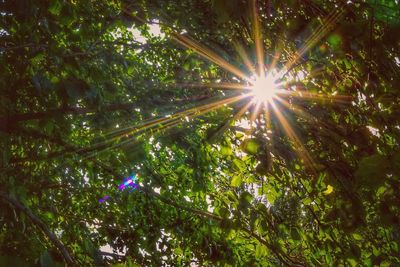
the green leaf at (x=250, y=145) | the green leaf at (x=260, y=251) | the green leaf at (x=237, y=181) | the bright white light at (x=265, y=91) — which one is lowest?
the green leaf at (x=260, y=251)

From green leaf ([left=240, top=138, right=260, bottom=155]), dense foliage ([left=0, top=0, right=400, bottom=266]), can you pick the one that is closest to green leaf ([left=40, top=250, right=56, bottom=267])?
dense foliage ([left=0, top=0, right=400, bottom=266])

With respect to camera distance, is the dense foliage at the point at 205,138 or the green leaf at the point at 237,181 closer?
the dense foliage at the point at 205,138

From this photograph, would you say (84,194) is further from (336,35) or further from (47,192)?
(336,35)

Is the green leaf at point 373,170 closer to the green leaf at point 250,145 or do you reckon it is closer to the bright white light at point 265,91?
the green leaf at point 250,145

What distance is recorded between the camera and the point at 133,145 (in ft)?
10.8

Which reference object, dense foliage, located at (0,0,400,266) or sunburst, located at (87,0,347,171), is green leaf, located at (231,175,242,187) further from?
sunburst, located at (87,0,347,171)

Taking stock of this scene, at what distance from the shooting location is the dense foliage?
5.34 ft

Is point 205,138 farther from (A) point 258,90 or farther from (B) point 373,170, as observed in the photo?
(B) point 373,170

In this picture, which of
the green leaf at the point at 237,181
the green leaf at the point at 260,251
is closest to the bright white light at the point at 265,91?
the green leaf at the point at 237,181

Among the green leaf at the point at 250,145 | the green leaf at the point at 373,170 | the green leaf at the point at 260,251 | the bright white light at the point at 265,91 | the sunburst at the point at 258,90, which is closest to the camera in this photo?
the green leaf at the point at 373,170

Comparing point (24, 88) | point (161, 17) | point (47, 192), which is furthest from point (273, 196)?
point (161, 17)

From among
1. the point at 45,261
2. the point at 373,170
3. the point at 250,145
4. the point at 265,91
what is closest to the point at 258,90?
the point at 265,91

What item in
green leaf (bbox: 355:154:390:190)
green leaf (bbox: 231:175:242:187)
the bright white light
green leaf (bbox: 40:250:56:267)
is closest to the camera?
green leaf (bbox: 40:250:56:267)

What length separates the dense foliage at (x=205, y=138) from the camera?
5.34 feet
